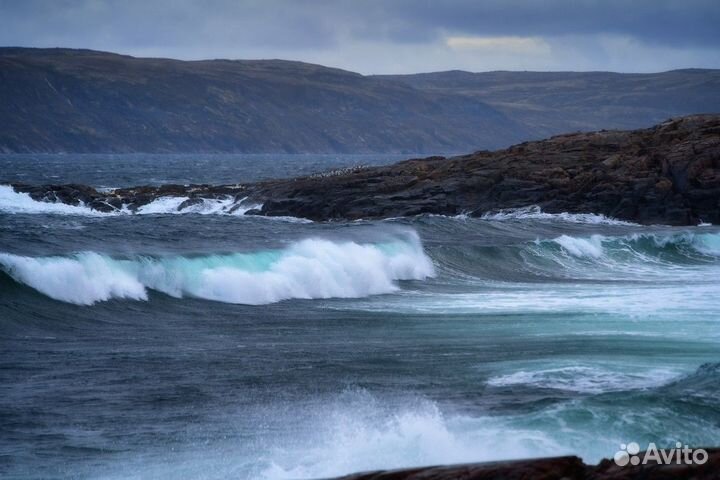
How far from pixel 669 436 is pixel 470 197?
33.9 m

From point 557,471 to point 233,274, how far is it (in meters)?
17.5

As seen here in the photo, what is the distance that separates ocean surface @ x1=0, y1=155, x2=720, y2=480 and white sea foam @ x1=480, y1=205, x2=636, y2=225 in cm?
736

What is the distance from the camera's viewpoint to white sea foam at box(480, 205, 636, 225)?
136ft

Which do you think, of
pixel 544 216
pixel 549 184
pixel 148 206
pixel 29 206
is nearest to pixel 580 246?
pixel 544 216

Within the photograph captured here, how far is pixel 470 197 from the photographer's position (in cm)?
4459

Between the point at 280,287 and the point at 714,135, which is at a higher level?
the point at 714,135

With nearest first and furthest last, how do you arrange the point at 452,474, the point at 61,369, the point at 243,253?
the point at 452,474, the point at 61,369, the point at 243,253

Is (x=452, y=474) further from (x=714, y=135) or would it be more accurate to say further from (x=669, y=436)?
(x=714, y=135)

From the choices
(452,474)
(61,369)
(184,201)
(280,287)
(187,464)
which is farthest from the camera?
(184,201)

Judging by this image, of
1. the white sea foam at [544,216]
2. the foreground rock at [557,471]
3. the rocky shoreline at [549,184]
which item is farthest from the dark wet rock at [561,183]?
the foreground rock at [557,471]

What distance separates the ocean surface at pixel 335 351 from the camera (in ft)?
36.2

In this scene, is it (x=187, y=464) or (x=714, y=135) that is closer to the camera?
(x=187, y=464)

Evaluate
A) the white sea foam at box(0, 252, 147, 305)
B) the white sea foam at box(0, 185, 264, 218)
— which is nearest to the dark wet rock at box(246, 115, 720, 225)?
the white sea foam at box(0, 185, 264, 218)

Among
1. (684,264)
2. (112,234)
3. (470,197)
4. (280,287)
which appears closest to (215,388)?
(280,287)
